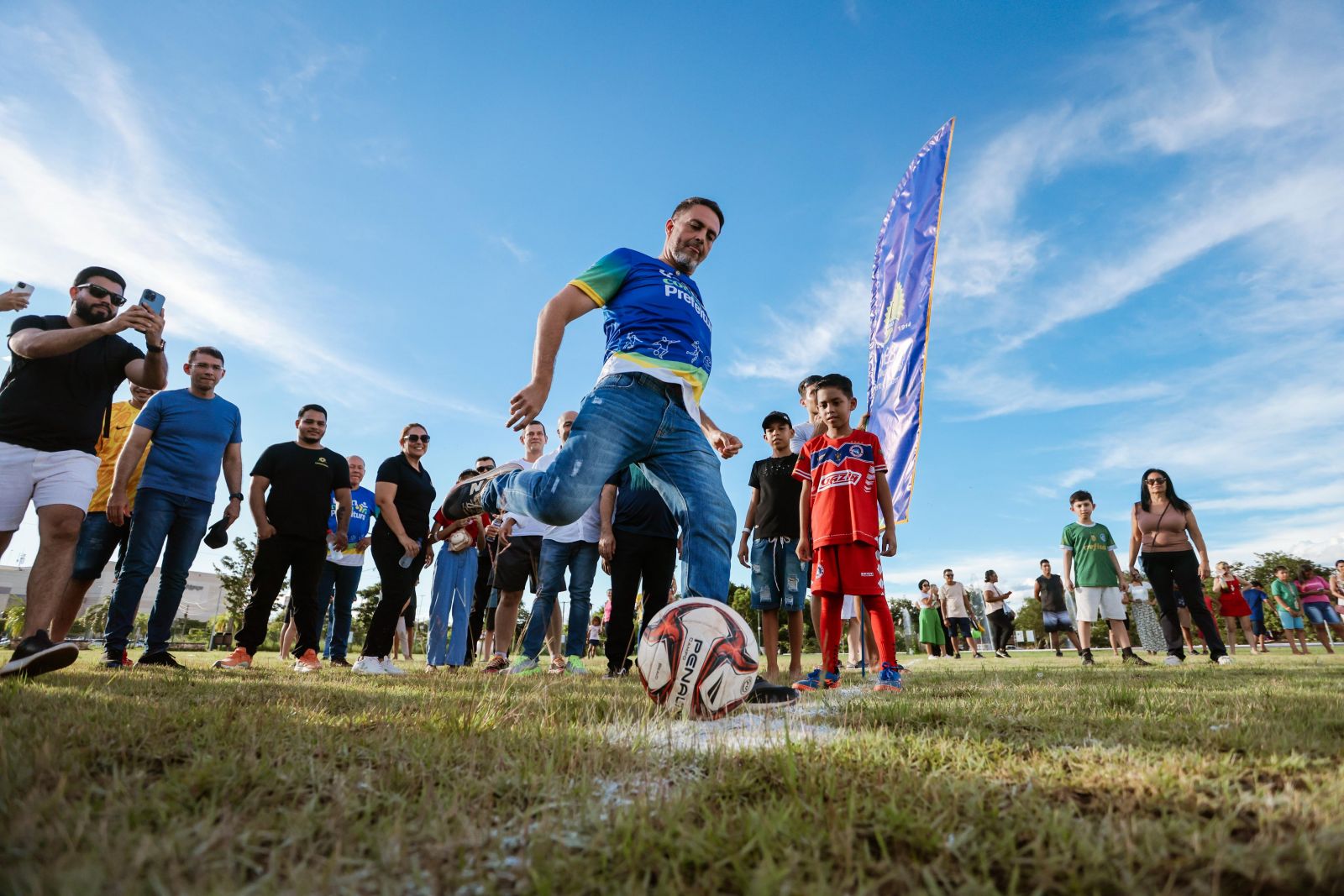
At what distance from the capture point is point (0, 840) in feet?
3.79

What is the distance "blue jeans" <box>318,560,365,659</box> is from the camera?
7758 mm

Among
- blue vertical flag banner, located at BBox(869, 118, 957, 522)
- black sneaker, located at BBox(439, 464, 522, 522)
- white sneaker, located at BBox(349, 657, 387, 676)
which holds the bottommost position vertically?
white sneaker, located at BBox(349, 657, 387, 676)

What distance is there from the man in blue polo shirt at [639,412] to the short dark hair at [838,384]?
1568 mm

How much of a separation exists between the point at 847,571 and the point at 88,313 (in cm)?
519

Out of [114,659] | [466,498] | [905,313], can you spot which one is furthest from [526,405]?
[905,313]

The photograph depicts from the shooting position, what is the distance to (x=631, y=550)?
632 cm

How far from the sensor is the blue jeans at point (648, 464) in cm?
338

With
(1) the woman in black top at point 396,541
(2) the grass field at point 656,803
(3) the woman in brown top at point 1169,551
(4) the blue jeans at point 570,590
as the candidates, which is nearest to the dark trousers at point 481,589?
(1) the woman in black top at point 396,541

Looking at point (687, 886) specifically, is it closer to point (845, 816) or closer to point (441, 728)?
point (845, 816)

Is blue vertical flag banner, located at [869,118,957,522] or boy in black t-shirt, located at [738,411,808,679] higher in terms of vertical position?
blue vertical flag banner, located at [869,118,957,522]

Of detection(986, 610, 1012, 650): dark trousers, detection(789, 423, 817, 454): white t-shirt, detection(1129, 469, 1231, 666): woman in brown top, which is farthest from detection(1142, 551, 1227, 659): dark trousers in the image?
detection(986, 610, 1012, 650): dark trousers

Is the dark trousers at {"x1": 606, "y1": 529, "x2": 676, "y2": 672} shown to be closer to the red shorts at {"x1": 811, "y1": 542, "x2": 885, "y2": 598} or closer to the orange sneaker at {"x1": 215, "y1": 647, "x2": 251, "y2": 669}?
the red shorts at {"x1": 811, "y1": 542, "x2": 885, "y2": 598}

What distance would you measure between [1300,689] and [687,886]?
442cm

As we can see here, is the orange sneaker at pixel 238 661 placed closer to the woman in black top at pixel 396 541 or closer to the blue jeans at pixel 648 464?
the woman in black top at pixel 396 541
